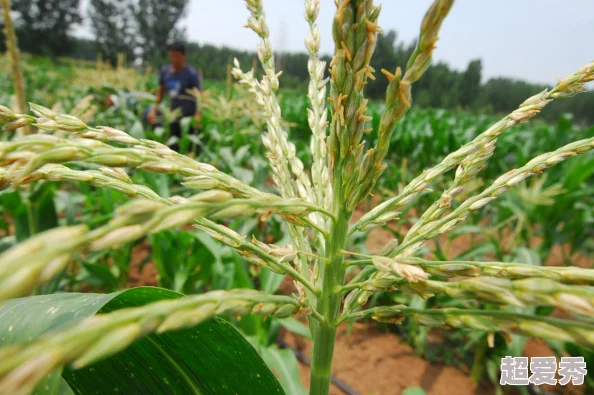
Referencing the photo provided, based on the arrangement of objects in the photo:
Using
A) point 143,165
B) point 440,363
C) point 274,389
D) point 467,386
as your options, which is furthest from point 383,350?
point 143,165

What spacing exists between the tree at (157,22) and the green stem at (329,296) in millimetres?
59262

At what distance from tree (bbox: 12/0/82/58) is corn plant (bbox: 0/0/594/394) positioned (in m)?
53.8

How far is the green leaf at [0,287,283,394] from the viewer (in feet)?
2.12

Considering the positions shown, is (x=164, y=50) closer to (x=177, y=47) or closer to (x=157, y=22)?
(x=157, y=22)

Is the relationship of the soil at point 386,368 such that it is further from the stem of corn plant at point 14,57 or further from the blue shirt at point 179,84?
the blue shirt at point 179,84

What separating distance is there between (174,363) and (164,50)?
59.2 metres

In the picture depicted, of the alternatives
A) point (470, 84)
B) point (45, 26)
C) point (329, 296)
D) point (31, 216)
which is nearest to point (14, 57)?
point (31, 216)

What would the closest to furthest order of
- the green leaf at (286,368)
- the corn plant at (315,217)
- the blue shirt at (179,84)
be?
1. the corn plant at (315,217)
2. the green leaf at (286,368)
3. the blue shirt at (179,84)

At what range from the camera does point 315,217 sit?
0.72 metres

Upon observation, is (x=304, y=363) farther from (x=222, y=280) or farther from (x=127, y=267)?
(x=127, y=267)

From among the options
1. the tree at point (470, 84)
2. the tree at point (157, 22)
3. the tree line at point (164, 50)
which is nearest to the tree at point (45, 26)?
the tree line at point (164, 50)

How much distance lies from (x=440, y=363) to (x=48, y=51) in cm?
5319

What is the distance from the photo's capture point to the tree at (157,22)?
183ft

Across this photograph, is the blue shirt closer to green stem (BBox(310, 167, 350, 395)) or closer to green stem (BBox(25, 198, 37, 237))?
green stem (BBox(25, 198, 37, 237))
